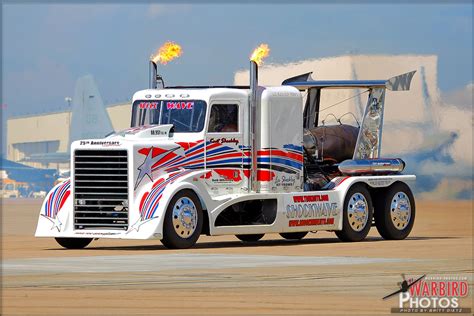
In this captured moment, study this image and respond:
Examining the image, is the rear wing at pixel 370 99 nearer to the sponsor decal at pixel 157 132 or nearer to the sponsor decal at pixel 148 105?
the sponsor decal at pixel 148 105

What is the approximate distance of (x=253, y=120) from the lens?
28.0m

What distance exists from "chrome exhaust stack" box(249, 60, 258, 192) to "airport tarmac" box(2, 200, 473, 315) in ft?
4.61

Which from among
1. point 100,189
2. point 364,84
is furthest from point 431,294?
point 364,84

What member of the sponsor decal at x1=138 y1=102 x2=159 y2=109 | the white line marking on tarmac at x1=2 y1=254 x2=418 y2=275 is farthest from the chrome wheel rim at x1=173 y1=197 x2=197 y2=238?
the sponsor decal at x1=138 y1=102 x2=159 y2=109

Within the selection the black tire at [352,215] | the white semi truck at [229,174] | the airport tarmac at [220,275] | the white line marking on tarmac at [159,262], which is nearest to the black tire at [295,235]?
the white semi truck at [229,174]

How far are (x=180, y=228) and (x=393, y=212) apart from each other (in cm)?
632

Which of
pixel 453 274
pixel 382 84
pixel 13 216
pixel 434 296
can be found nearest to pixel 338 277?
pixel 453 274

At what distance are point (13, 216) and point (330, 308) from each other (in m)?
39.6

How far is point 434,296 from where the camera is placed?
636 inches

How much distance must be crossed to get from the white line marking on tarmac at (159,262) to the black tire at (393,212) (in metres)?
6.81

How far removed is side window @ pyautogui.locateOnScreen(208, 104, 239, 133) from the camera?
90.4 ft

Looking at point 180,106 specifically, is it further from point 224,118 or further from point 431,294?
point 431,294

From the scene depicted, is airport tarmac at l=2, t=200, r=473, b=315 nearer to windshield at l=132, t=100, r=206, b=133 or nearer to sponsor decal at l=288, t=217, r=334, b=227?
sponsor decal at l=288, t=217, r=334, b=227

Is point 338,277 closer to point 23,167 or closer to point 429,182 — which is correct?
point 429,182
